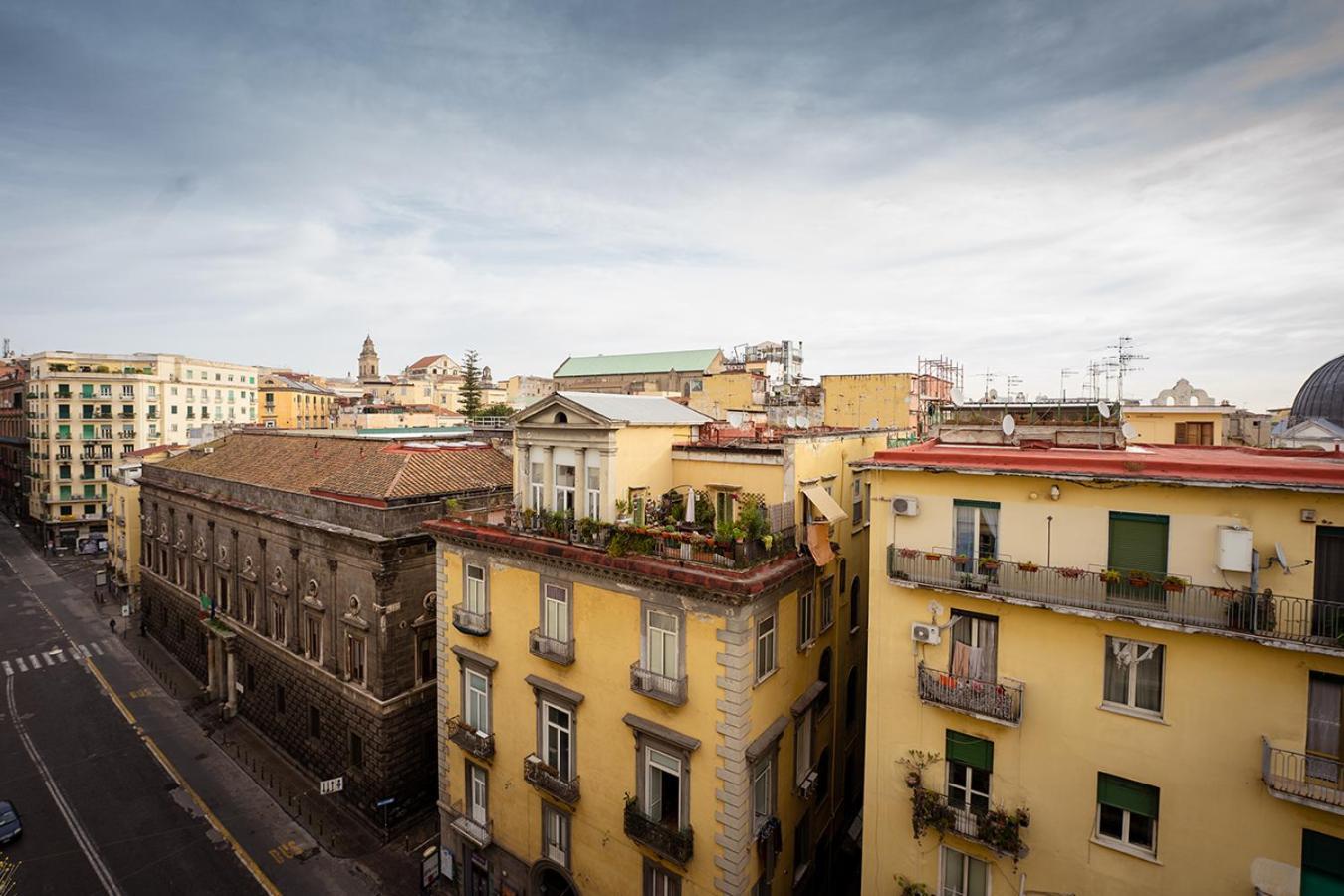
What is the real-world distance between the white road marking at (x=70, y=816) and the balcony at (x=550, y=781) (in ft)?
56.8

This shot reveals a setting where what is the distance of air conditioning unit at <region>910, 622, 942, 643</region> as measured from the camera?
14.8 meters

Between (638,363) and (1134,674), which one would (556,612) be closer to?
(1134,674)

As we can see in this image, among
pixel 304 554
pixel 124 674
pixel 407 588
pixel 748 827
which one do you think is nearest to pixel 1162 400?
pixel 748 827

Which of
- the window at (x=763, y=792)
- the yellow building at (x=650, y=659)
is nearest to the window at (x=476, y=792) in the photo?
the yellow building at (x=650, y=659)

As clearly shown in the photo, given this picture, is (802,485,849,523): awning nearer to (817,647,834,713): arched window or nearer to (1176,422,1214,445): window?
(817,647,834,713): arched window

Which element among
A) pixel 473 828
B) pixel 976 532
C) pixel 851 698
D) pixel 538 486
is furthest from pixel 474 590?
pixel 976 532

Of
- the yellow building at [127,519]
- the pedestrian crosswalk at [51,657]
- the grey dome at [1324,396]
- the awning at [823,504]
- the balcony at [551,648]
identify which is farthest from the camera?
the yellow building at [127,519]

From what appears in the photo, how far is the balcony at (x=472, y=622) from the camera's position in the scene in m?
21.0

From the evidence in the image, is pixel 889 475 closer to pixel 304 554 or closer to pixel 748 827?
pixel 748 827

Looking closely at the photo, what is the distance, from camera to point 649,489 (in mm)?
20859

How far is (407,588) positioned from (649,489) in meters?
12.9

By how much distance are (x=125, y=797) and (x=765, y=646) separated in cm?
3170

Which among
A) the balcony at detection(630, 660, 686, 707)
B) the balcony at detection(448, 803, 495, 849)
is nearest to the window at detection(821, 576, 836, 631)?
the balcony at detection(630, 660, 686, 707)

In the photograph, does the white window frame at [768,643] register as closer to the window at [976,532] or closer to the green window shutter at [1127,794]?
the window at [976,532]
